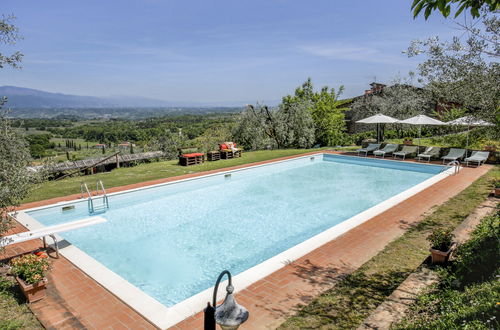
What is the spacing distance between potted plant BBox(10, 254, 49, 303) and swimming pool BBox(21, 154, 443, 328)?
5.79ft

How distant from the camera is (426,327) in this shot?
3.04 meters

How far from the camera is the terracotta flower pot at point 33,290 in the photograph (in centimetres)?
414

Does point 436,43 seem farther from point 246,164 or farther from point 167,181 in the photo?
point 246,164

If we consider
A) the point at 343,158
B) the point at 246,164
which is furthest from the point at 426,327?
the point at 343,158

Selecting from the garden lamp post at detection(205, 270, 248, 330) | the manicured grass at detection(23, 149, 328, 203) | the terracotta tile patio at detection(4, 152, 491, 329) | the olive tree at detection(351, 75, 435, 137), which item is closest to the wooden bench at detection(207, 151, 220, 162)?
the manicured grass at detection(23, 149, 328, 203)

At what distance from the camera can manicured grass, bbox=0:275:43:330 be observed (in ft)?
12.1

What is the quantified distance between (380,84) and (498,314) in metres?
26.7

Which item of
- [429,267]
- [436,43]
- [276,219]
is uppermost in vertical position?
[436,43]

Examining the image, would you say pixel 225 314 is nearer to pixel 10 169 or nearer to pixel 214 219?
pixel 10 169

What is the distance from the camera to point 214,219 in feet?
30.2

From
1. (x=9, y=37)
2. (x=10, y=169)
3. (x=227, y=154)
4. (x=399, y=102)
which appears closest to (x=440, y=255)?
(x=10, y=169)

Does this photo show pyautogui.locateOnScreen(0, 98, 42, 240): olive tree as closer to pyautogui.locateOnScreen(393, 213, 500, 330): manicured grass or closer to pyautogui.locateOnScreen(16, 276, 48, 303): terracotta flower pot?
pyautogui.locateOnScreen(16, 276, 48, 303): terracotta flower pot

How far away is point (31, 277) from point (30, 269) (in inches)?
5.1

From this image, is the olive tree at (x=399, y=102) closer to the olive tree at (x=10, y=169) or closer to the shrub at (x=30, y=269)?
the olive tree at (x=10, y=169)
